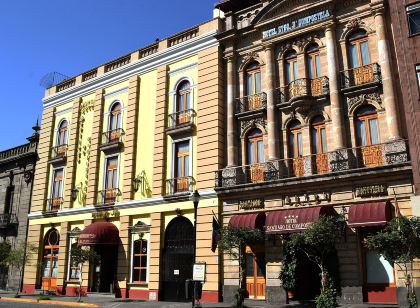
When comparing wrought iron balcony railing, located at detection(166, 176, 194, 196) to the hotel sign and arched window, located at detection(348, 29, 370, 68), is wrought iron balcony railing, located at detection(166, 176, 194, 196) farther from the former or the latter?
arched window, located at detection(348, 29, 370, 68)

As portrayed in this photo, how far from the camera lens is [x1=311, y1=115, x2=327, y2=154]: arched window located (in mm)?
21891

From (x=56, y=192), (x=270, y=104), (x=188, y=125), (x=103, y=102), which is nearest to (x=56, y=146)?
(x=56, y=192)

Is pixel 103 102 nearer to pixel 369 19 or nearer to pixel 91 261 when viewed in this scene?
pixel 91 261

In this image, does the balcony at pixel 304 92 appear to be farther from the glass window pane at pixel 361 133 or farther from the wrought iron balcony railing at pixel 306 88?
the glass window pane at pixel 361 133

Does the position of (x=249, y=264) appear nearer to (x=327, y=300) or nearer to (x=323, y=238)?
(x=323, y=238)

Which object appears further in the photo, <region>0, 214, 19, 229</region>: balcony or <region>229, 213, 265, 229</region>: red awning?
<region>0, 214, 19, 229</region>: balcony

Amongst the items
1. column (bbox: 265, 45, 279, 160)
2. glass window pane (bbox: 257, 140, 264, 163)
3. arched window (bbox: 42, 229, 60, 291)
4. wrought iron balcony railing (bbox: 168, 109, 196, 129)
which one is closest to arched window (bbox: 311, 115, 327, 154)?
column (bbox: 265, 45, 279, 160)

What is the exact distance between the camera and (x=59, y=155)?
34.4m

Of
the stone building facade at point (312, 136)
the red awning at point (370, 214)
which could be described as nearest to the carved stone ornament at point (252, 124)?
the stone building facade at point (312, 136)

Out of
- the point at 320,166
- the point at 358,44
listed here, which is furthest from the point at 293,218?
the point at 358,44

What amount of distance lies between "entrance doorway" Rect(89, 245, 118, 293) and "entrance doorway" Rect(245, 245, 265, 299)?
33.8 ft

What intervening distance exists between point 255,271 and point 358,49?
12.2m

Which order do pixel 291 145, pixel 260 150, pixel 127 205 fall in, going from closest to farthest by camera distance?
pixel 291 145 → pixel 260 150 → pixel 127 205

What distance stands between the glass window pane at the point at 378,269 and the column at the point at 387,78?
5.19 metres
